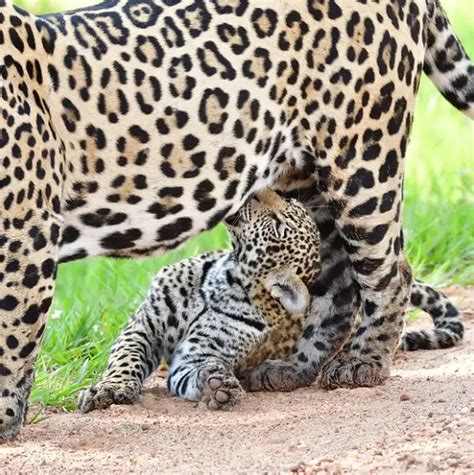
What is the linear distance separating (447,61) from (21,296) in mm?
2889

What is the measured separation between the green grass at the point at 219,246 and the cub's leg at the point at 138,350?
243 mm

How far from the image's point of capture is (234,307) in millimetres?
8039

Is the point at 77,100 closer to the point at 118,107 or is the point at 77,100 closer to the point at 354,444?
the point at 118,107

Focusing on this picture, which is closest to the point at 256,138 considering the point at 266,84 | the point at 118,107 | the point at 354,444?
the point at 266,84

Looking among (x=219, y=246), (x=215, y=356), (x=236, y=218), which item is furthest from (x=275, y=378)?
(x=219, y=246)

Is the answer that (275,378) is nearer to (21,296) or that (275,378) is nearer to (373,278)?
(373,278)

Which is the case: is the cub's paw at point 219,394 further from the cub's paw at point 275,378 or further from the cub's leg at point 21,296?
the cub's leg at point 21,296

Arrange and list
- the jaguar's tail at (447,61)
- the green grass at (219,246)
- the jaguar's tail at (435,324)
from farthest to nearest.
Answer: the jaguar's tail at (435,324), the green grass at (219,246), the jaguar's tail at (447,61)

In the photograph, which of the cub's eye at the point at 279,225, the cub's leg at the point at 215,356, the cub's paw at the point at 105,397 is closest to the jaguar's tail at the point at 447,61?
the cub's eye at the point at 279,225

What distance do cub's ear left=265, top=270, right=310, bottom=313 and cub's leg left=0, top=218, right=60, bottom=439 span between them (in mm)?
1489

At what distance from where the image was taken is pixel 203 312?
A: 8.12 meters

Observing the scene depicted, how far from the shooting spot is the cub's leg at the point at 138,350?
755 centimetres

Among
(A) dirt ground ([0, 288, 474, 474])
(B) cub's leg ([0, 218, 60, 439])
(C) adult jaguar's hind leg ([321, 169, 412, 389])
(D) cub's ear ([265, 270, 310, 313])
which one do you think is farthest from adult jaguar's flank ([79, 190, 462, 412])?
(B) cub's leg ([0, 218, 60, 439])

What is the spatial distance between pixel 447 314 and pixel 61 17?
9.96 feet
